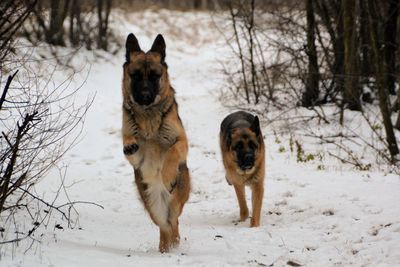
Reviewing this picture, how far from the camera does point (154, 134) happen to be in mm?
5824

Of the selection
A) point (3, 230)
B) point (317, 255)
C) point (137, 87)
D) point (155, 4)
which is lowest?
point (317, 255)

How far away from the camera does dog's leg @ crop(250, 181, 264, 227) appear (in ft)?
23.5

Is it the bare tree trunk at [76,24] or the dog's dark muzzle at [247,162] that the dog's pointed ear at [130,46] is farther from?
the bare tree trunk at [76,24]

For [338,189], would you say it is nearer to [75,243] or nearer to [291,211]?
[291,211]

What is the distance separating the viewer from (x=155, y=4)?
3588 centimetres

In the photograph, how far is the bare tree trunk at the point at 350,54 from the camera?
13250 mm

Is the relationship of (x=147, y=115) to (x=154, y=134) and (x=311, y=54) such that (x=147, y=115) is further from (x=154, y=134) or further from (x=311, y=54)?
(x=311, y=54)

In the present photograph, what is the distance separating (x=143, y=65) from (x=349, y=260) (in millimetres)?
2945

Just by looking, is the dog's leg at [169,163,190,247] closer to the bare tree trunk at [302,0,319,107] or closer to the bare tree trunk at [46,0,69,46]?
the bare tree trunk at [46,0,69,46]

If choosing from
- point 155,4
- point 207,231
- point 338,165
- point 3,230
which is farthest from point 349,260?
point 155,4

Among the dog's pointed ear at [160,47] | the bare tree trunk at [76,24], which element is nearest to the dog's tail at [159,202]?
the dog's pointed ear at [160,47]

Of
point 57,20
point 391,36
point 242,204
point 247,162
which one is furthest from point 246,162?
point 391,36

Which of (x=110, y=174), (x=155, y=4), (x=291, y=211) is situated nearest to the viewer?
(x=291, y=211)

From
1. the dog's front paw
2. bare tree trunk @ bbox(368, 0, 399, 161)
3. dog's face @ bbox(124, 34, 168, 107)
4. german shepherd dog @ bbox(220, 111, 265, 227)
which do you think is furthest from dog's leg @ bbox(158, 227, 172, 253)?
bare tree trunk @ bbox(368, 0, 399, 161)
